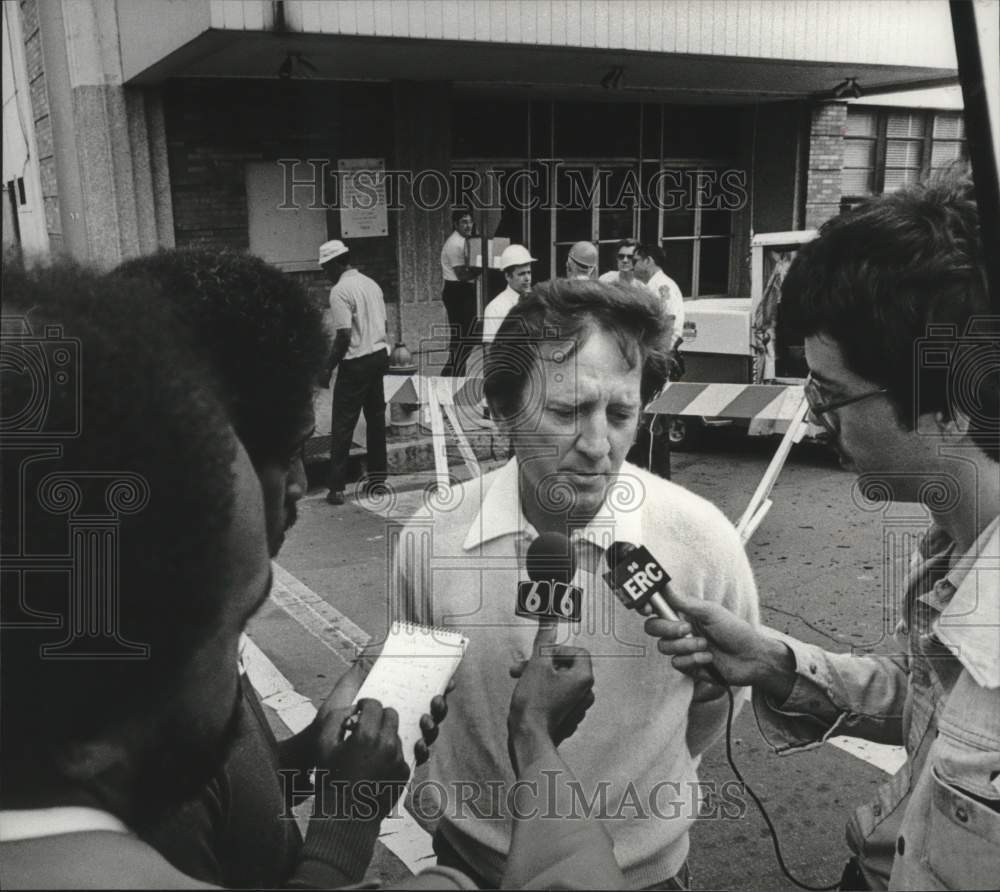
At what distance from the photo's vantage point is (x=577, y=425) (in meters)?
2.25

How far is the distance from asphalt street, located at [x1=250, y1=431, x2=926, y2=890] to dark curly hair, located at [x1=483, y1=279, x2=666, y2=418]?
6.32 feet

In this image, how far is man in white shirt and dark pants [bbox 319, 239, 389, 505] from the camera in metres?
7.96

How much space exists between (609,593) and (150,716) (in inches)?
47.3

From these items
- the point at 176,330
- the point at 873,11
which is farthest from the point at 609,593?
the point at 873,11

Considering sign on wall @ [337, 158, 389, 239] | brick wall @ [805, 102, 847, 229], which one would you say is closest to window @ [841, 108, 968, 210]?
brick wall @ [805, 102, 847, 229]

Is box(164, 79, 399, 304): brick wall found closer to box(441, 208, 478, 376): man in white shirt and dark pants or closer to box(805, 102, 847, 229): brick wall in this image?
box(441, 208, 478, 376): man in white shirt and dark pants

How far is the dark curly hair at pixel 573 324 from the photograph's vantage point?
225 cm

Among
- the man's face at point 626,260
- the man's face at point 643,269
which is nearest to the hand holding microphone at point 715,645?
the man's face at point 643,269

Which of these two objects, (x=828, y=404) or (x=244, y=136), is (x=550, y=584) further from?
(x=244, y=136)

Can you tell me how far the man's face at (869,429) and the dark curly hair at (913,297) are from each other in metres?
0.02

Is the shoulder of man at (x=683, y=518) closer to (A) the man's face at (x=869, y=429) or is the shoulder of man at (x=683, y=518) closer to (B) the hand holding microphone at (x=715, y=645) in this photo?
(B) the hand holding microphone at (x=715, y=645)

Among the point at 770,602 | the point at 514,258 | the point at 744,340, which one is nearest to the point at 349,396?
the point at 514,258

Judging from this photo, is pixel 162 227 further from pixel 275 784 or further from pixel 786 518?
pixel 275 784

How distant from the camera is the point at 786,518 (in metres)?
7.62
